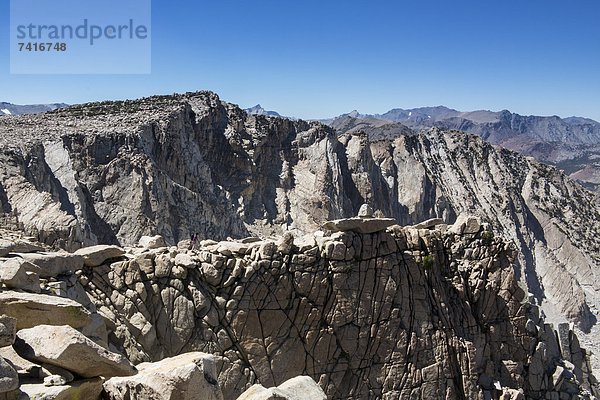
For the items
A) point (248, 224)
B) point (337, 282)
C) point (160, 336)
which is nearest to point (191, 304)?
point (160, 336)

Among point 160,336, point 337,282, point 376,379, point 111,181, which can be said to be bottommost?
point 376,379

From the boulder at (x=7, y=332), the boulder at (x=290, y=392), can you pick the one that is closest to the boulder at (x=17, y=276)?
the boulder at (x=7, y=332)

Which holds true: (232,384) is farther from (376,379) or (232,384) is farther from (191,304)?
(376,379)

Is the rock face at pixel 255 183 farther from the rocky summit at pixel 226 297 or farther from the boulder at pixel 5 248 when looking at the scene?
the boulder at pixel 5 248

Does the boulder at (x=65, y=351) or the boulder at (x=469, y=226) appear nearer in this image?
the boulder at (x=65, y=351)

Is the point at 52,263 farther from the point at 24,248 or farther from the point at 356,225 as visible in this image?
the point at 356,225

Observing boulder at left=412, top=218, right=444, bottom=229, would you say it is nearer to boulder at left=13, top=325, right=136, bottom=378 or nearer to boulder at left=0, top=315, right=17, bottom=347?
boulder at left=13, top=325, right=136, bottom=378
